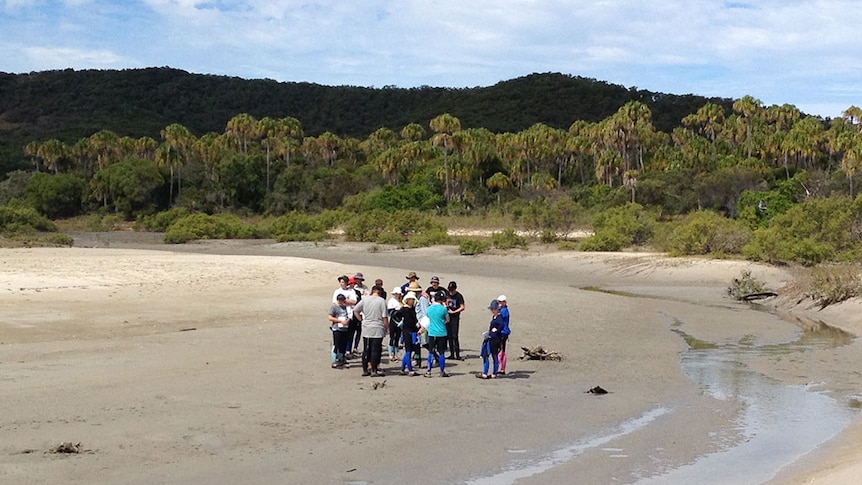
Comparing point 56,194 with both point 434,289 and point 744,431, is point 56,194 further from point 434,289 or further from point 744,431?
point 744,431

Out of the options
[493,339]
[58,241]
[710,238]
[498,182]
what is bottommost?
[58,241]

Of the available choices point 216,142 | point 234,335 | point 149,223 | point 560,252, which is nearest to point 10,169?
point 216,142

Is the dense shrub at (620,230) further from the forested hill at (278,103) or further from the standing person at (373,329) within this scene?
the forested hill at (278,103)

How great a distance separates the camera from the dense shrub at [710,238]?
40000 mm

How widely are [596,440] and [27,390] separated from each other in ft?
22.5

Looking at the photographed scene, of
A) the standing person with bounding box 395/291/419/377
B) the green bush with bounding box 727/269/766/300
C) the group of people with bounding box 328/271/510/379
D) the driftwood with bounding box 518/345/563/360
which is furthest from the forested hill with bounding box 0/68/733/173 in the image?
the standing person with bounding box 395/291/419/377

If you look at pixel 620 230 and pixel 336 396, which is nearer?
pixel 336 396

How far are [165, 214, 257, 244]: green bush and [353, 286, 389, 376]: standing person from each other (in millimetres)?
54284

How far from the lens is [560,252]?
47.9 metres

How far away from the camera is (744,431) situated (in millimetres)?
11312

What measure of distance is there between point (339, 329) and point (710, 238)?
29.3 metres

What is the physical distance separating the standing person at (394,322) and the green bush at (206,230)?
52.8 metres

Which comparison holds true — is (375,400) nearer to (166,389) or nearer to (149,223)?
(166,389)

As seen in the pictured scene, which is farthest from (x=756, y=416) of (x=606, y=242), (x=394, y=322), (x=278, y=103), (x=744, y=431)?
(x=278, y=103)
